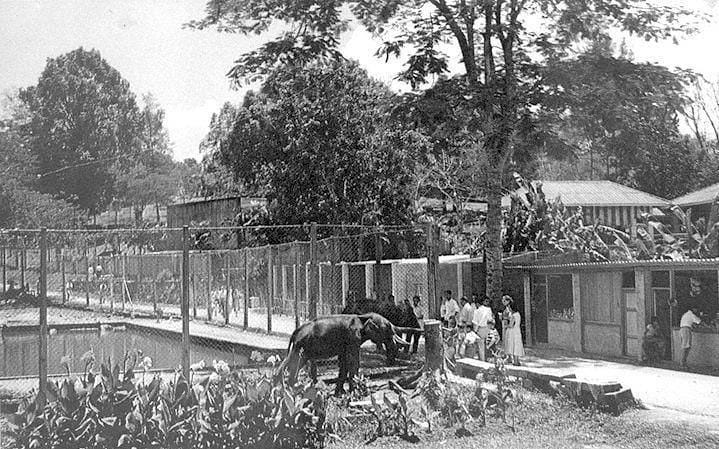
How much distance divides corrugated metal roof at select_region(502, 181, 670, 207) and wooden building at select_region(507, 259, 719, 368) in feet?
46.8

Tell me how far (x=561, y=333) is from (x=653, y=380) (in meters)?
5.27

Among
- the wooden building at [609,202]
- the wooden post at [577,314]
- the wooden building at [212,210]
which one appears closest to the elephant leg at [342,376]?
the wooden post at [577,314]

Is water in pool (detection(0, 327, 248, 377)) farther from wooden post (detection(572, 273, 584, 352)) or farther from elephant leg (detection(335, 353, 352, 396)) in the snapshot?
wooden post (detection(572, 273, 584, 352))

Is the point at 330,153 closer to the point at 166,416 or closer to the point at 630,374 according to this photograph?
the point at 630,374

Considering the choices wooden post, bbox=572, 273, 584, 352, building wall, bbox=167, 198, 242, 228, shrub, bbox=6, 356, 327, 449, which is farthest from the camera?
building wall, bbox=167, 198, 242, 228

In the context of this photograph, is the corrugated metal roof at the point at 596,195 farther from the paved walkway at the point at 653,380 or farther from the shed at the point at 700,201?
the paved walkway at the point at 653,380

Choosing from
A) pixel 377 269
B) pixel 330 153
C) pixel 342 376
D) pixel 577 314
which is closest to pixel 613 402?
pixel 342 376

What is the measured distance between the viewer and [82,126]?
38562 millimetres

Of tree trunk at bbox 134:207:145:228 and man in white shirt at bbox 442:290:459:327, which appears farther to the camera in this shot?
tree trunk at bbox 134:207:145:228

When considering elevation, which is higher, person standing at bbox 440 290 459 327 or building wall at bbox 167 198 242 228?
building wall at bbox 167 198 242 228

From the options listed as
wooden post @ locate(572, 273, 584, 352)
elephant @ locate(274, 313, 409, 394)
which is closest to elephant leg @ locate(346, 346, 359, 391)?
elephant @ locate(274, 313, 409, 394)

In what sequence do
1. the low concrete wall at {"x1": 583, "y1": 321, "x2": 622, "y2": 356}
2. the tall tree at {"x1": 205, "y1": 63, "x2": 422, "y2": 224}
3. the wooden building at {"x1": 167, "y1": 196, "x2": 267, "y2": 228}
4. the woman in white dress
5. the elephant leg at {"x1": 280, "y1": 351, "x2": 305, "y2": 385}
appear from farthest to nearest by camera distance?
the wooden building at {"x1": 167, "y1": 196, "x2": 267, "y2": 228} < the tall tree at {"x1": 205, "y1": 63, "x2": 422, "y2": 224} < the low concrete wall at {"x1": 583, "y1": 321, "x2": 622, "y2": 356} < the woman in white dress < the elephant leg at {"x1": 280, "y1": 351, "x2": 305, "y2": 385}

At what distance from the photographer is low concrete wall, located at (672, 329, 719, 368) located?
51.7 feet

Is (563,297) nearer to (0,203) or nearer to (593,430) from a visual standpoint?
(593,430)
